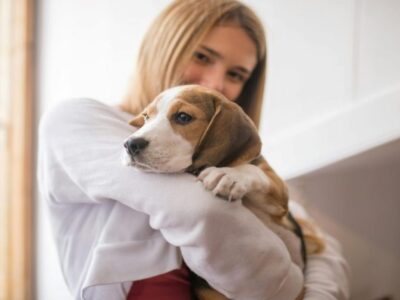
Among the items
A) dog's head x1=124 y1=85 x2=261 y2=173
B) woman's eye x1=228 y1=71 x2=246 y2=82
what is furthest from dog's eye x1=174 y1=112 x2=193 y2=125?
woman's eye x1=228 y1=71 x2=246 y2=82

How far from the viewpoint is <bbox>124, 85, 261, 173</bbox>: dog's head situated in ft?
1.20

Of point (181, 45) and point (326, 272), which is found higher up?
point (181, 45)

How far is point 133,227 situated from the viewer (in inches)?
16.8

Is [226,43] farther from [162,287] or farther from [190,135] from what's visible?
[162,287]

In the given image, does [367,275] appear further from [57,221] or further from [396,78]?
[57,221]

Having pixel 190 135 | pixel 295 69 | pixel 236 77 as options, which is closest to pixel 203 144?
pixel 190 135

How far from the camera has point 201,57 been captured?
45cm

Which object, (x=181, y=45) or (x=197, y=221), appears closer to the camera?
(x=197, y=221)

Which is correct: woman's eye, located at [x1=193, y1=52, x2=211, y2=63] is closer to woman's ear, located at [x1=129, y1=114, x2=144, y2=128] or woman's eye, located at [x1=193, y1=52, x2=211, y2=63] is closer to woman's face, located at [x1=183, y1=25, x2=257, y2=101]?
woman's face, located at [x1=183, y1=25, x2=257, y2=101]

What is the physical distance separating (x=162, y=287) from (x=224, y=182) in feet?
0.53

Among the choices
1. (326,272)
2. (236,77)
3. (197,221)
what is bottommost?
(326,272)

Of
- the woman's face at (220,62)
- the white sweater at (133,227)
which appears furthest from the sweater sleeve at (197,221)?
the woman's face at (220,62)

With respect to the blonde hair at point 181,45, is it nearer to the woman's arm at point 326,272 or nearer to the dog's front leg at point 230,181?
the dog's front leg at point 230,181

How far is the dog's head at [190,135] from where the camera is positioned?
1.20 ft
